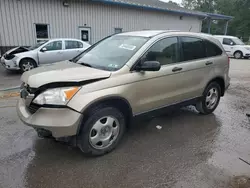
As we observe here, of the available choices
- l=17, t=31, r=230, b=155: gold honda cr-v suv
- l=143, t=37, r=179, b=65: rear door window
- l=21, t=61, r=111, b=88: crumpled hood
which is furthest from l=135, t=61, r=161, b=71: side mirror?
l=21, t=61, r=111, b=88: crumpled hood

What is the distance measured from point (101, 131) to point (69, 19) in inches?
469

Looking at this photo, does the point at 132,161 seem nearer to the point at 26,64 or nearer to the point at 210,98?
the point at 210,98

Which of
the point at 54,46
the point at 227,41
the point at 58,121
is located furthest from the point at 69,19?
the point at 227,41

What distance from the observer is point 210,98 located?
466 cm

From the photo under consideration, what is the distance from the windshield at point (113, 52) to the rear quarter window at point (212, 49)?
1671 millimetres

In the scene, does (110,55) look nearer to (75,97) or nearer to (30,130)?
(75,97)

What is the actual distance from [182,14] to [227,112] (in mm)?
16369

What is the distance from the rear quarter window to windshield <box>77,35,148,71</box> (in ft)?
5.48

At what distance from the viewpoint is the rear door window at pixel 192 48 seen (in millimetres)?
3894

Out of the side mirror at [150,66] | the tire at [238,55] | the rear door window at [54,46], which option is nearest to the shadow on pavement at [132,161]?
the side mirror at [150,66]

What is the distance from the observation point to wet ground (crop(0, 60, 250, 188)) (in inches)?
102

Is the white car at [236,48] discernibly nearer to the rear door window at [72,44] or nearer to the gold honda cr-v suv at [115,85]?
the rear door window at [72,44]

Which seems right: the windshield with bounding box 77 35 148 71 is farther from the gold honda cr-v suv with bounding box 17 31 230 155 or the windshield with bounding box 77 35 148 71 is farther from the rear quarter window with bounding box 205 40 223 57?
the rear quarter window with bounding box 205 40 223 57

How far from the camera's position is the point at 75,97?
2609mm
